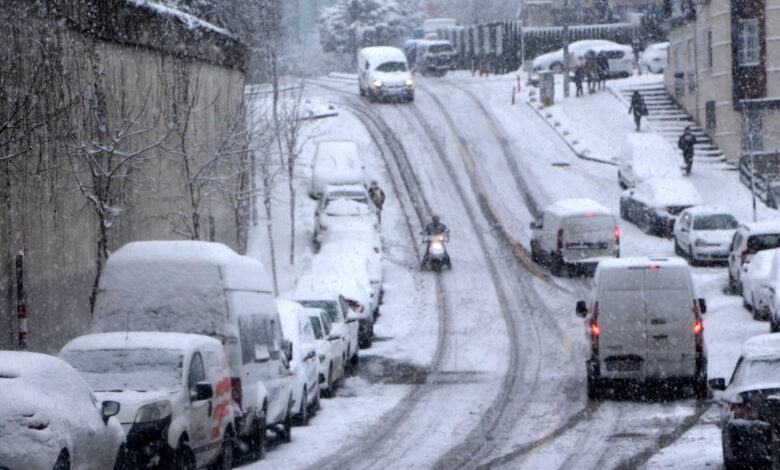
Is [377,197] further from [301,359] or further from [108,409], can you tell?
[108,409]

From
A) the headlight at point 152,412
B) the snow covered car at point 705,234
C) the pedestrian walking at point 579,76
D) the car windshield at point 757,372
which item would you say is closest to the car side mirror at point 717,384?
the car windshield at point 757,372

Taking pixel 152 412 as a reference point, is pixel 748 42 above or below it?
above

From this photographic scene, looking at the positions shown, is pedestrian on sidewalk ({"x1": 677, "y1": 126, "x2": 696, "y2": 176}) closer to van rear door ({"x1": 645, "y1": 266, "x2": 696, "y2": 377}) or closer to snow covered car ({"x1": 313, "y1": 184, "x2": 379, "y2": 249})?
snow covered car ({"x1": 313, "y1": 184, "x2": 379, "y2": 249})

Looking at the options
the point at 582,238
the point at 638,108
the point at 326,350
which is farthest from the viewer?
the point at 638,108

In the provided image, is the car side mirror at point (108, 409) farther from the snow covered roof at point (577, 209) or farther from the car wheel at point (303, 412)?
the snow covered roof at point (577, 209)

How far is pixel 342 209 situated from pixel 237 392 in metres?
26.0

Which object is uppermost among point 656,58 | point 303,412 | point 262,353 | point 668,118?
point 656,58

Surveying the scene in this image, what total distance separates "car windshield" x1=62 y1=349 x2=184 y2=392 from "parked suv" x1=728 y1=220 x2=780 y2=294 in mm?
19812

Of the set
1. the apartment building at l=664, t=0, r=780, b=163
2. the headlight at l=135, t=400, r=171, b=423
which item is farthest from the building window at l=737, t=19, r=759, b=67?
the headlight at l=135, t=400, r=171, b=423

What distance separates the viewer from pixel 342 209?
41.9 metres

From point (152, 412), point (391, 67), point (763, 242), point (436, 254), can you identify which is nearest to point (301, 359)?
point (152, 412)

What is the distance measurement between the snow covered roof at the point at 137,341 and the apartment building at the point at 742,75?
37.9 metres

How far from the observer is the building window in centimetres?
5259

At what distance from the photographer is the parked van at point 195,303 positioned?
15969 mm
